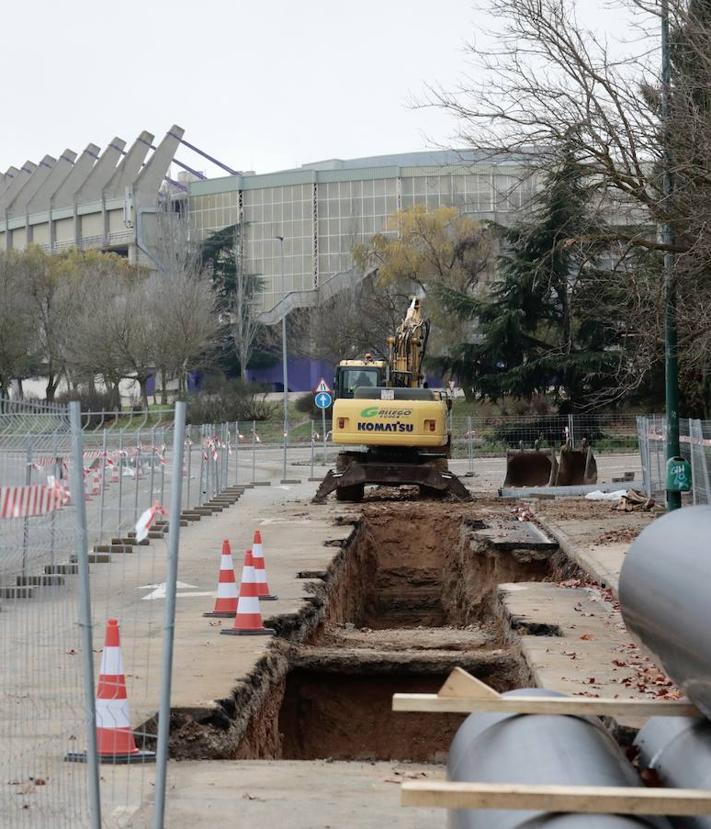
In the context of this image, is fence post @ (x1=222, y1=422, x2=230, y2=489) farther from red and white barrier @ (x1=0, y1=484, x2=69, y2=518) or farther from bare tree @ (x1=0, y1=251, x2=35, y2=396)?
bare tree @ (x1=0, y1=251, x2=35, y2=396)

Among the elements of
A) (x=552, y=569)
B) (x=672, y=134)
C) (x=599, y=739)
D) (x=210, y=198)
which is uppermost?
(x=210, y=198)

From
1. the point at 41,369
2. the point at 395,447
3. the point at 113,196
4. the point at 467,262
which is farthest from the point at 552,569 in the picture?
the point at 113,196

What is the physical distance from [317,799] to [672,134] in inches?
403

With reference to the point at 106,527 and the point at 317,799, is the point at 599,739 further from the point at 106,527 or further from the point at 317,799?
the point at 106,527

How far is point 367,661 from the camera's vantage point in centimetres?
1147

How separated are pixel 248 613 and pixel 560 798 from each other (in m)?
7.16

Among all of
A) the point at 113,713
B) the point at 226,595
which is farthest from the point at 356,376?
the point at 113,713

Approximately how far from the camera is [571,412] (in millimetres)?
45312

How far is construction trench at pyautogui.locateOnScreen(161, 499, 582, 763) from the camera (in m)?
9.00

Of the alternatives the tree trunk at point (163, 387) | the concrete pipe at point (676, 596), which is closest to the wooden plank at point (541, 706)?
the concrete pipe at point (676, 596)

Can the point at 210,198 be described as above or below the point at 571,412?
above

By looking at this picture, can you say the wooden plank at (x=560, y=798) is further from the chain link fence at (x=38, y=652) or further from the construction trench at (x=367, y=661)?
the construction trench at (x=367, y=661)

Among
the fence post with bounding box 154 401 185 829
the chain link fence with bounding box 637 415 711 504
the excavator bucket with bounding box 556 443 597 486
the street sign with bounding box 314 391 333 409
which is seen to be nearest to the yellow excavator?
the chain link fence with bounding box 637 415 711 504

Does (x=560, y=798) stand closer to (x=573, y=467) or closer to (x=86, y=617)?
(x=86, y=617)
